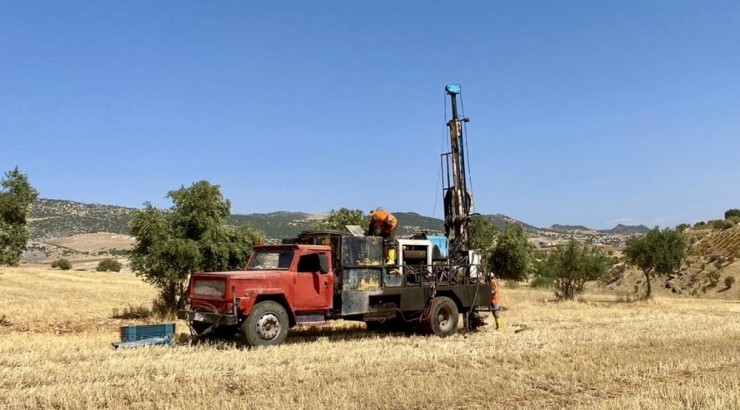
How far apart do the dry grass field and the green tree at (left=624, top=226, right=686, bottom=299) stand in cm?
2323

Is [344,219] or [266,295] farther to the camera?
[344,219]

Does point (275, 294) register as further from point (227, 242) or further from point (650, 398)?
point (227, 242)

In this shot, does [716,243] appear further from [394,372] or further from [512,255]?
[394,372]

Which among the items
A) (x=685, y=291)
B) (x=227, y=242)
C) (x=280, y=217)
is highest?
(x=280, y=217)

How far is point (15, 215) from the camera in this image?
19500 mm

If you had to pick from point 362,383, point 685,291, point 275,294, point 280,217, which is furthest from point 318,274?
point 280,217

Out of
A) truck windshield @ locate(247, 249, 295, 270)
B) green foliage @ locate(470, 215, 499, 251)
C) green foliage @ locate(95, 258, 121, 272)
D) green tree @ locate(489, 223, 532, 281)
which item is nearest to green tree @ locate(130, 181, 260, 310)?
truck windshield @ locate(247, 249, 295, 270)

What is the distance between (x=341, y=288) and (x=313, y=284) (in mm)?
785

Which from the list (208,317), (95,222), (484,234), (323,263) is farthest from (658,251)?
(95,222)

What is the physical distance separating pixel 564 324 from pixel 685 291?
3672cm

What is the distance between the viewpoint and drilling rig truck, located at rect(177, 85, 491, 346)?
42.4ft

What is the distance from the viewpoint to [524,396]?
8477mm

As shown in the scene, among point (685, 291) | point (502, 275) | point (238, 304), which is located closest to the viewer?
point (238, 304)

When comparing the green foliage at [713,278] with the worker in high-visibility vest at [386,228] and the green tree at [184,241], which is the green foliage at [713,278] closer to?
the green tree at [184,241]
